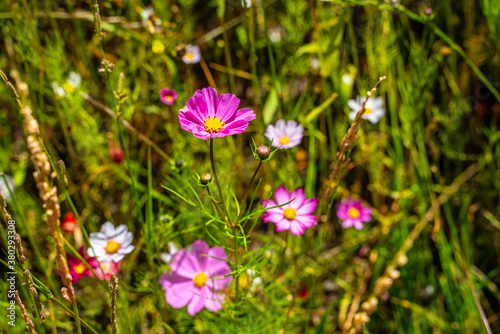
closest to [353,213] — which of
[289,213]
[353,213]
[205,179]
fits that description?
[353,213]

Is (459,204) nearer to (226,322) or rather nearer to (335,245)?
(335,245)

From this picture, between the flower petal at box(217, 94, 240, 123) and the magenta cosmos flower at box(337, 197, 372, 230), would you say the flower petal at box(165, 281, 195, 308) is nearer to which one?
the flower petal at box(217, 94, 240, 123)

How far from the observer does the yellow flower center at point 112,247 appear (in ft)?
3.04

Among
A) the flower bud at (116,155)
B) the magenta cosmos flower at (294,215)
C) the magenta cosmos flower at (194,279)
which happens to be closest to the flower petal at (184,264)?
the magenta cosmos flower at (194,279)

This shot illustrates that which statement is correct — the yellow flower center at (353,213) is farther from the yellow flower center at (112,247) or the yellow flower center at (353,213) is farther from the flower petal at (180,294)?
the yellow flower center at (112,247)

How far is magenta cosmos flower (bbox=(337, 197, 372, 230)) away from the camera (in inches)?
48.7

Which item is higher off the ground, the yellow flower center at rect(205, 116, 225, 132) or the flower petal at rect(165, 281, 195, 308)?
the yellow flower center at rect(205, 116, 225, 132)

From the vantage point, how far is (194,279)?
0.92m

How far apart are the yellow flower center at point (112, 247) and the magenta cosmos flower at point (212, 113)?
1.40 ft

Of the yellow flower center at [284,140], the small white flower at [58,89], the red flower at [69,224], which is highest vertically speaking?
the small white flower at [58,89]

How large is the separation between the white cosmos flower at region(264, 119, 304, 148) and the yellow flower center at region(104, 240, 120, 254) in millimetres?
454

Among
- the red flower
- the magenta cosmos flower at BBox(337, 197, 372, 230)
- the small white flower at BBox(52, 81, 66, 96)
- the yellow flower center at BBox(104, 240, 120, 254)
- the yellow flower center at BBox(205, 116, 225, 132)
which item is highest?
the yellow flower center at BBox(205, 116, 225, 132)

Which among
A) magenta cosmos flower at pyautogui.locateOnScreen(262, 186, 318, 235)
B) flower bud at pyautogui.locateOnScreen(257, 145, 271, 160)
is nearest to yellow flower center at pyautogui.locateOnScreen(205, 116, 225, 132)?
flower bud at pyautogui.locateOnScreen(257, 145, 271, 160)

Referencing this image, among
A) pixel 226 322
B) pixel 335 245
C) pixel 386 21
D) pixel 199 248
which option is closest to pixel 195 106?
pixel 199 248
